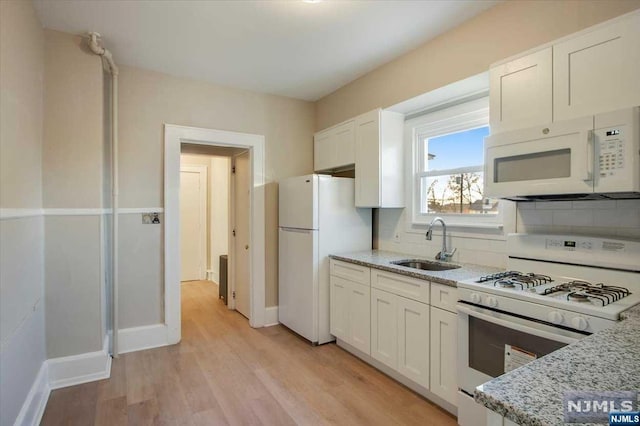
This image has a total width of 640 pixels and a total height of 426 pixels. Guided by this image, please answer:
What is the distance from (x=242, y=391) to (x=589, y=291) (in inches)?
89.4

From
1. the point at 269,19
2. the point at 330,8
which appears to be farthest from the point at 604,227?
the point at 269,19

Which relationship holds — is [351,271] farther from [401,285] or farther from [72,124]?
[72,124]

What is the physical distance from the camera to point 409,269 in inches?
95.3

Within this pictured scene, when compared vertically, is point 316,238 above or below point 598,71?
below

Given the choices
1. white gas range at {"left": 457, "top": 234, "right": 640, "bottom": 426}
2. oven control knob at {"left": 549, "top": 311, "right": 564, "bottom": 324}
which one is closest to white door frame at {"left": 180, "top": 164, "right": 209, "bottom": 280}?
white gas range at {"left": 457, "top": 234, "right": 640, "bottom": 426}

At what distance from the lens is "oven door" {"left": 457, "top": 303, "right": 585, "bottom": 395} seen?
5.12 feet

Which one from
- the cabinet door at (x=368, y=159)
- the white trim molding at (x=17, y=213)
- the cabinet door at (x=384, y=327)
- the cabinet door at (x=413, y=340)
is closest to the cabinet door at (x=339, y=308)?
the cabinet door at (x=384, y=327)

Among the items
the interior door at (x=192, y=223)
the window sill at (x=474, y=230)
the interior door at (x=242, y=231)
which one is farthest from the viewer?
the interior door at (x=192, y=223)

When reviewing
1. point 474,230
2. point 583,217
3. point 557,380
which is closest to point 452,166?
point 474,230

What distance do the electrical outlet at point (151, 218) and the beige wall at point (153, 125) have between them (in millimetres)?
92

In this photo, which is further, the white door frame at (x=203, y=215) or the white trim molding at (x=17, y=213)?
the white door frame at (x=203, y=215)

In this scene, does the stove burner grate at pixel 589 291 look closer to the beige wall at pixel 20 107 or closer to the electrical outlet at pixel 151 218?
the beige wall at pixel 20 107

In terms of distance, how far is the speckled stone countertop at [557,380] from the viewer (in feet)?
2.16

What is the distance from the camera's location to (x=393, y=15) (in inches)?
93.1
